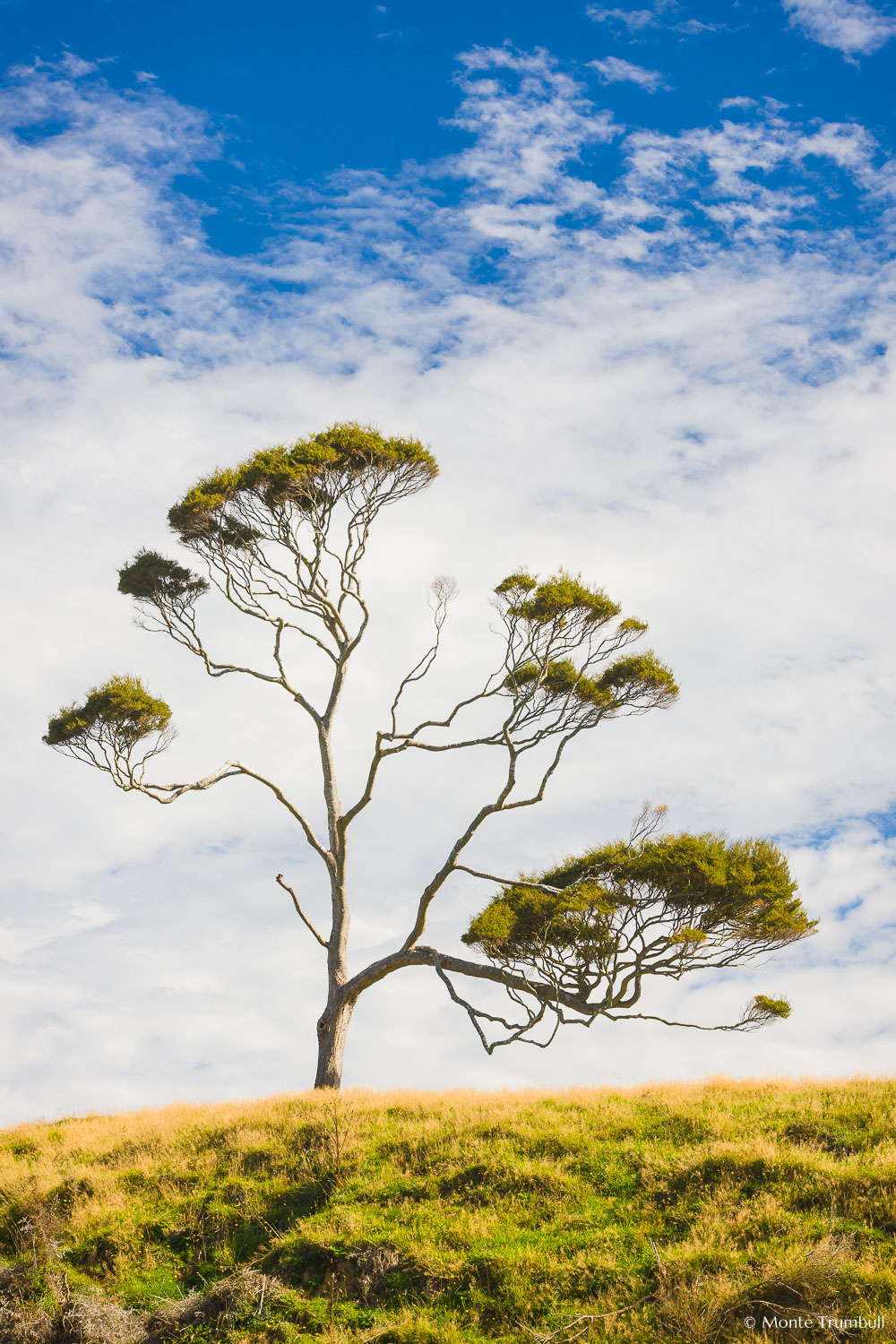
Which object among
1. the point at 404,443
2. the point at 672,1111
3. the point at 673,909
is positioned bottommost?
the point at 672,1111

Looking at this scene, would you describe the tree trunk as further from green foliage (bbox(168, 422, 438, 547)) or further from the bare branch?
green foliage (bbox(168, 422, 438, 547))

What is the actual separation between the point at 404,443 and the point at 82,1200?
58.6 feet

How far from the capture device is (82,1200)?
1522cm

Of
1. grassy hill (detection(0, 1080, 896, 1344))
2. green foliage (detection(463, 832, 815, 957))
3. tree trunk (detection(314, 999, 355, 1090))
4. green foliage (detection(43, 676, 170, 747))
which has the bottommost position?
grassy hill (detection(0, 1080, 896, 1344))

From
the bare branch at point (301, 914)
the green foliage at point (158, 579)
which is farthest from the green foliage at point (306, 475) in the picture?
the bare branch at point (301, 914)

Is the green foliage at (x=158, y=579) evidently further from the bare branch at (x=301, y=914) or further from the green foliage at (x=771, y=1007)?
the green foliage at (x=771, y=1007)

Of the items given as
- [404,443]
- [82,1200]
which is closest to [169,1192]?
[82,1200]

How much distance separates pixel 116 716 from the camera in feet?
74.9

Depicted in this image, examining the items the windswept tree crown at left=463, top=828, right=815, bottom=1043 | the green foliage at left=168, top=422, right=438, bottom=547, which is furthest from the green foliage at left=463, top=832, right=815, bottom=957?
the green foliage at left=168, top=422, right=438, bottom=547

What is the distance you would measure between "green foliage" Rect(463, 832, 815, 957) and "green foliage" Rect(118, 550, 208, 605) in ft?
39.1

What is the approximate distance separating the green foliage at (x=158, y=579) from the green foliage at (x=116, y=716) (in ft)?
10.5

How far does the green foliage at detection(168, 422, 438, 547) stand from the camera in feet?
77.9

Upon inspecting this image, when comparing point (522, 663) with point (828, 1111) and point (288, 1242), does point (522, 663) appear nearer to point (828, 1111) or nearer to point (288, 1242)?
point (828, 1111)

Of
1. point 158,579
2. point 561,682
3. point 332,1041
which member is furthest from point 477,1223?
point 158,579
